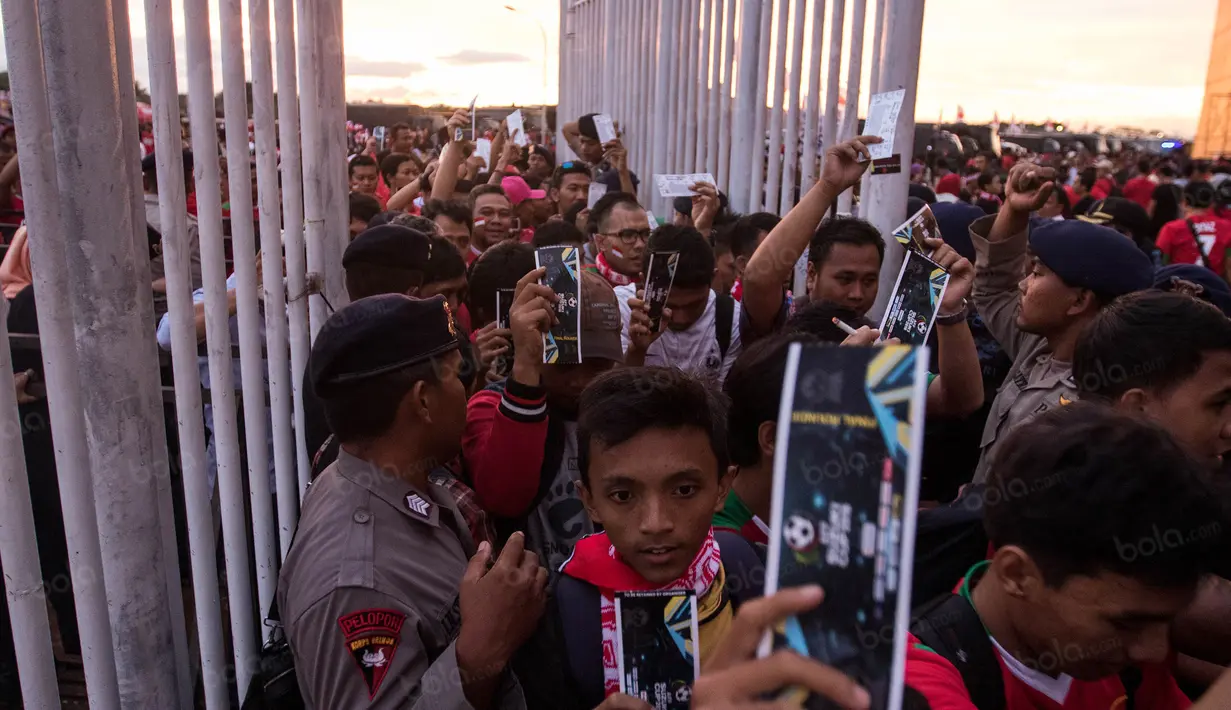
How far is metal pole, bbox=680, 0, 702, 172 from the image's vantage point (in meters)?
6.96

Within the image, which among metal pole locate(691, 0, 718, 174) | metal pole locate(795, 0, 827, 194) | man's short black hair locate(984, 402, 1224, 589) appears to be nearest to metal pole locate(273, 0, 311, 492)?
man's short black hair locate(984, 402, 1224, 589)

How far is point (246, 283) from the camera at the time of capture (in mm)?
2592

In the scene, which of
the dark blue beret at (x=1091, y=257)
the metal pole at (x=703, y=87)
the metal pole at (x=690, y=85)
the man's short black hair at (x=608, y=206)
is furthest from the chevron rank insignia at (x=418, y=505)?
the metal pole at (x=690, y=85)

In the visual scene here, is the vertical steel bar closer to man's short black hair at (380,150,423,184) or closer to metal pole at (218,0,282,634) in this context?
metal pole at (218,0,282,634)

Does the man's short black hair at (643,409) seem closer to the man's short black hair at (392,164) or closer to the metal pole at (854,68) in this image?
the metal pole at (854,68)

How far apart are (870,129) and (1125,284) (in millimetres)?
1306

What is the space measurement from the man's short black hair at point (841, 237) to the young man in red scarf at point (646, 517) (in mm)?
1688

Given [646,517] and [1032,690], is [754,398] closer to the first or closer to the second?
[646,517]

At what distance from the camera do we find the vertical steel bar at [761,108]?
5.30 metres

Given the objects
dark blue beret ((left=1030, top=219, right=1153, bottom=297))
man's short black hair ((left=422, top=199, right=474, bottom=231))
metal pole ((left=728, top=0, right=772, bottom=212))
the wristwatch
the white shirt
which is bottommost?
the white shirt

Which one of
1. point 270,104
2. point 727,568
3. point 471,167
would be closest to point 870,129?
point 270,104

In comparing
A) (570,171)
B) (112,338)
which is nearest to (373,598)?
(112,338)

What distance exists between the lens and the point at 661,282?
115 inches

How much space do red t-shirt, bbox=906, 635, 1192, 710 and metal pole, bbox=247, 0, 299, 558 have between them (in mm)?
1878
